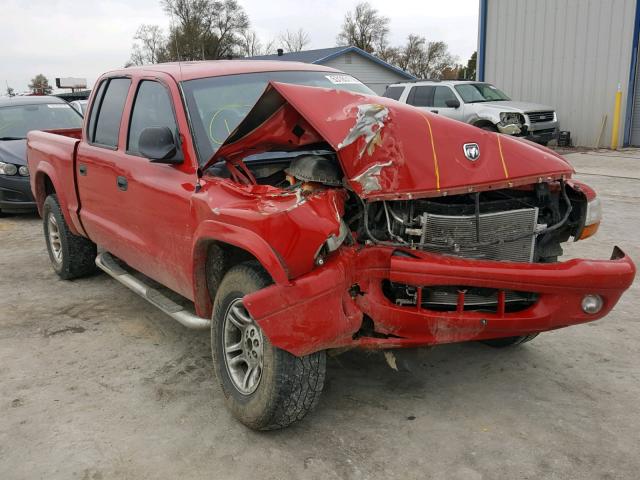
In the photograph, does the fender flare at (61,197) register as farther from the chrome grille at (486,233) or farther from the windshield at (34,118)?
the windshield at (34,118)

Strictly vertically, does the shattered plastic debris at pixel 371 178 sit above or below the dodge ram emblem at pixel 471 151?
below

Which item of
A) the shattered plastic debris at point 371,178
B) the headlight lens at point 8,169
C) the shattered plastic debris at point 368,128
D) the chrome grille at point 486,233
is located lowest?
the headlight lens at point 8,169

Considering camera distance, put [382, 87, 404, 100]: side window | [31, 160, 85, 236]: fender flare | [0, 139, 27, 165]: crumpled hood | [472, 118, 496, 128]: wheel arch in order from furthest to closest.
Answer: [382, 87, 404, 100]: side window
[472, 118, 496, 128]: wheel arch
[0, 139, 27, 165]: crumpled hood
[31, 160, 85, 236]: fender flare

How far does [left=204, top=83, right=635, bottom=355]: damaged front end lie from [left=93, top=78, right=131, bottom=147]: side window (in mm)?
1841

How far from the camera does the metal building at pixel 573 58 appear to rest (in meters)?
16.2

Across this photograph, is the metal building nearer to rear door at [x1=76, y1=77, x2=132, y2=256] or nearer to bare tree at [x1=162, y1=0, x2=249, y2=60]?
rear door at [x1=76, y1=77, x2=132, y2=256]

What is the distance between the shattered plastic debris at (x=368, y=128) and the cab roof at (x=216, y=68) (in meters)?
1.57

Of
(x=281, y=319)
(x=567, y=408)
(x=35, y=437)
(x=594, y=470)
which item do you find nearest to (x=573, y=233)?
(x=567, y=408)

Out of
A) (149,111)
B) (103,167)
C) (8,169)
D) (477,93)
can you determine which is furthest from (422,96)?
(149,111)

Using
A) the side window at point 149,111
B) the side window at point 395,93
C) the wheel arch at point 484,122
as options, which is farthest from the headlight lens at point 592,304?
the side window at point 395,93

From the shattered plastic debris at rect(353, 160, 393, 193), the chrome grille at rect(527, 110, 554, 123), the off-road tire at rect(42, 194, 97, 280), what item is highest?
the shattered plastic debris at rect(353, 160, 393, 193)

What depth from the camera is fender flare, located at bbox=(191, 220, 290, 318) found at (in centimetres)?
279

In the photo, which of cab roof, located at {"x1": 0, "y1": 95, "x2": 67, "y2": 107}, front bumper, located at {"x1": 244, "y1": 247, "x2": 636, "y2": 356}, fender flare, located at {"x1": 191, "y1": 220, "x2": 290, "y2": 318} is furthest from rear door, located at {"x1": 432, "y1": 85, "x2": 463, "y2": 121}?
front bumper, located at {"x1": 244, "y1": 247, "x2": 636, "y2": 356}

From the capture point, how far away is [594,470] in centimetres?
279
